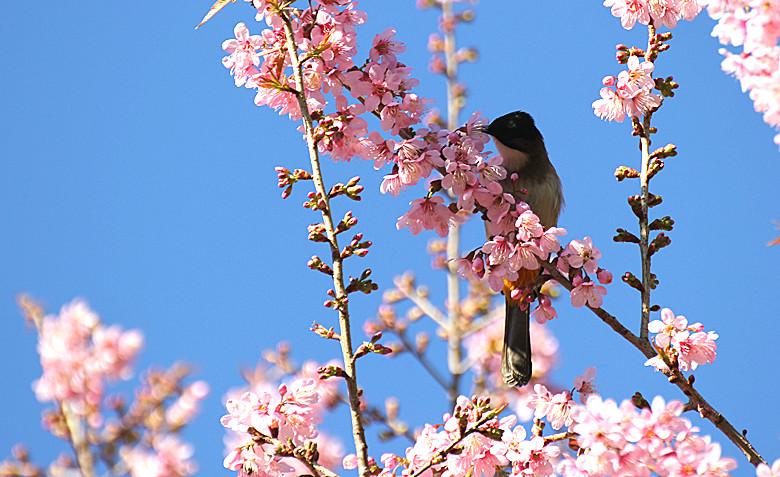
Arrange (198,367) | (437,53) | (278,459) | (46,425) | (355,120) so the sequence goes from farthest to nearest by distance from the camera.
Result: (437,53), (198,367), (46,425), (355,120), (278,459)

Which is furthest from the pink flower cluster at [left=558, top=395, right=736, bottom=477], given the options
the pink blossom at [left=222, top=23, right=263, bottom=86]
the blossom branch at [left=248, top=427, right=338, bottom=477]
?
the pink blossom at [left=222, top=23, right=263, bottom=86]

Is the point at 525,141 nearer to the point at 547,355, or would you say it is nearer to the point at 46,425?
the point at 46,425

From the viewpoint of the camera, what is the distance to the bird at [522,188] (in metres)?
4.20

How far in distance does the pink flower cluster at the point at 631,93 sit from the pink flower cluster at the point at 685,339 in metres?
0.85

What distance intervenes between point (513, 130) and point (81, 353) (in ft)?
10.7

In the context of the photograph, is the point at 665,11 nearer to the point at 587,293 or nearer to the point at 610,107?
the point at 610,107

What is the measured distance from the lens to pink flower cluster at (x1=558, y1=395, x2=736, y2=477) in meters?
2.38

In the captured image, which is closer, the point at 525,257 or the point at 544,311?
the point at 525,257

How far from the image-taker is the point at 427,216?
9.87 ft

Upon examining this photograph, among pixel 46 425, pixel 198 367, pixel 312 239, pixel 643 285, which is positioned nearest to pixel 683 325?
pixel 643 285

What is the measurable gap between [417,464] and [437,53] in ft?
17.7

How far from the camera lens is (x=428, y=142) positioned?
2.97 meters

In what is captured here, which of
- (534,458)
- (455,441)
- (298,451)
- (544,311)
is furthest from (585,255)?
(298,451)

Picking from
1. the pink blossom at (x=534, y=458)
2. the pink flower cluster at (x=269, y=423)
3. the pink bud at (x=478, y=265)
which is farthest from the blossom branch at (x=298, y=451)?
the pink bud at (x=478, y=265)
